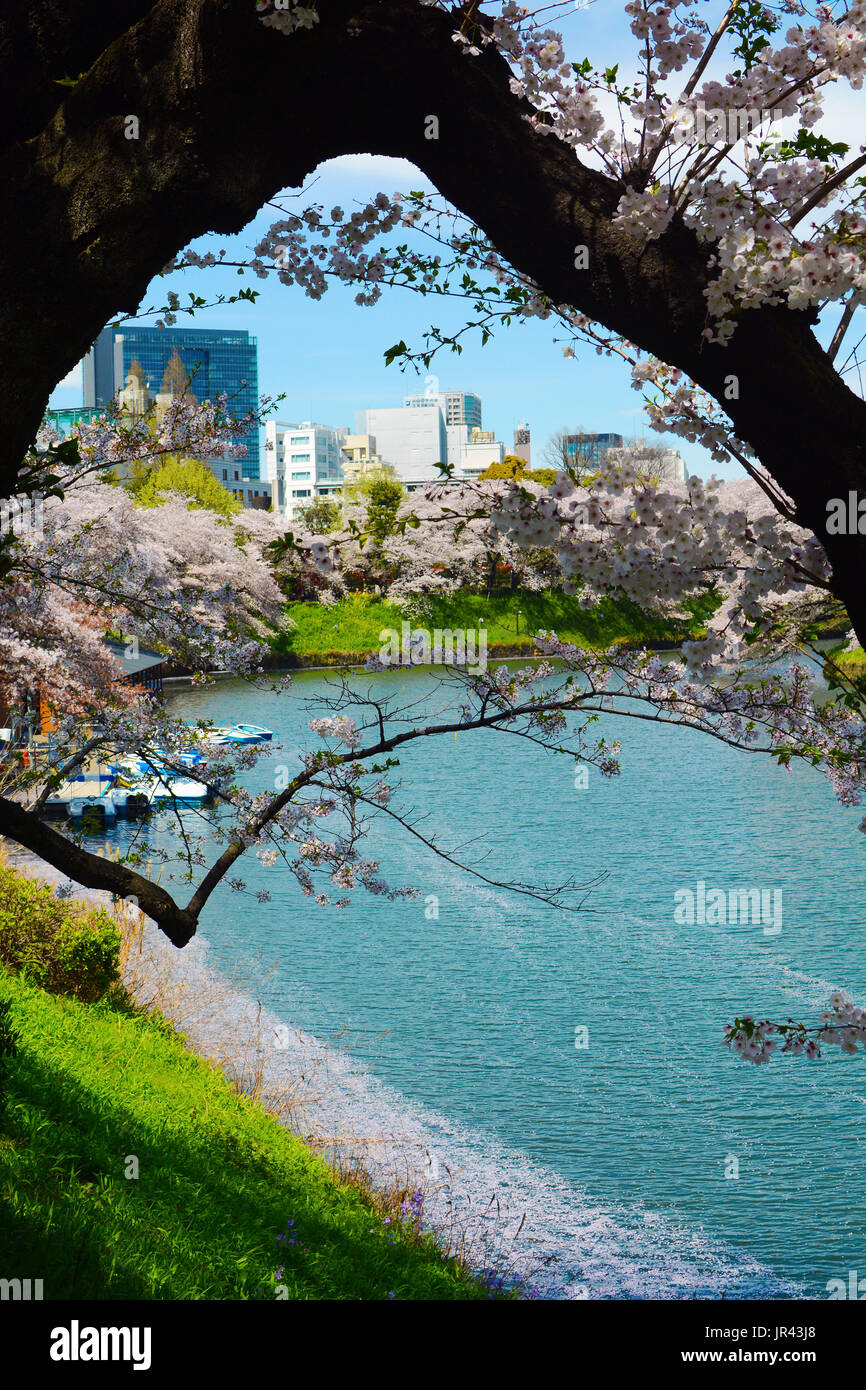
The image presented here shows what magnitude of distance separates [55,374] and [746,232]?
149cm

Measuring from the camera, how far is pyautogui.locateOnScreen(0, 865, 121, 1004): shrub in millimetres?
8211

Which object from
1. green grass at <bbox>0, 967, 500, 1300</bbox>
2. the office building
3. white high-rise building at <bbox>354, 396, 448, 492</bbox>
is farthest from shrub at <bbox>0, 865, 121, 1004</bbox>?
white high-rise building at <bbox>354, 396, 448, 492</bbox>

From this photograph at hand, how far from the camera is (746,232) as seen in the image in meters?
2.25

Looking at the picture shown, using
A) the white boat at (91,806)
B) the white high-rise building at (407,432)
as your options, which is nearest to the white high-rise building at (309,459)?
the white high-rise building at (407,432)

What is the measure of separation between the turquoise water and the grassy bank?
5.18ft

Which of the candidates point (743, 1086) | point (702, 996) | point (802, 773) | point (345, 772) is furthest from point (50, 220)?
point (802, 773)

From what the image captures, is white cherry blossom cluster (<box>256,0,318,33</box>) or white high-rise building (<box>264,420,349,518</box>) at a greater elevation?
white high-rise building (<box>264,420,349,518</box>)

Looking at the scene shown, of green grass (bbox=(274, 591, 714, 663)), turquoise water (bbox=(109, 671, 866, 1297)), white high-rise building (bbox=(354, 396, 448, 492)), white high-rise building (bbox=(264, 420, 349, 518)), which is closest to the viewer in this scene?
turquoise water (bbox=(109, 671, 866, 1297))

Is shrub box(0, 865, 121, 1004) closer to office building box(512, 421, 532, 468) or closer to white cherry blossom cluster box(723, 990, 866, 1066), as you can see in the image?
white cherry blossom cluster box(723, 990, 866, 1066)

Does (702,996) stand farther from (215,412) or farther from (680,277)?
(680,277)

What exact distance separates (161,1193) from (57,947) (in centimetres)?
353

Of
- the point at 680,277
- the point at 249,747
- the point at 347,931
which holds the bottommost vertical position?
the point at 347,931
